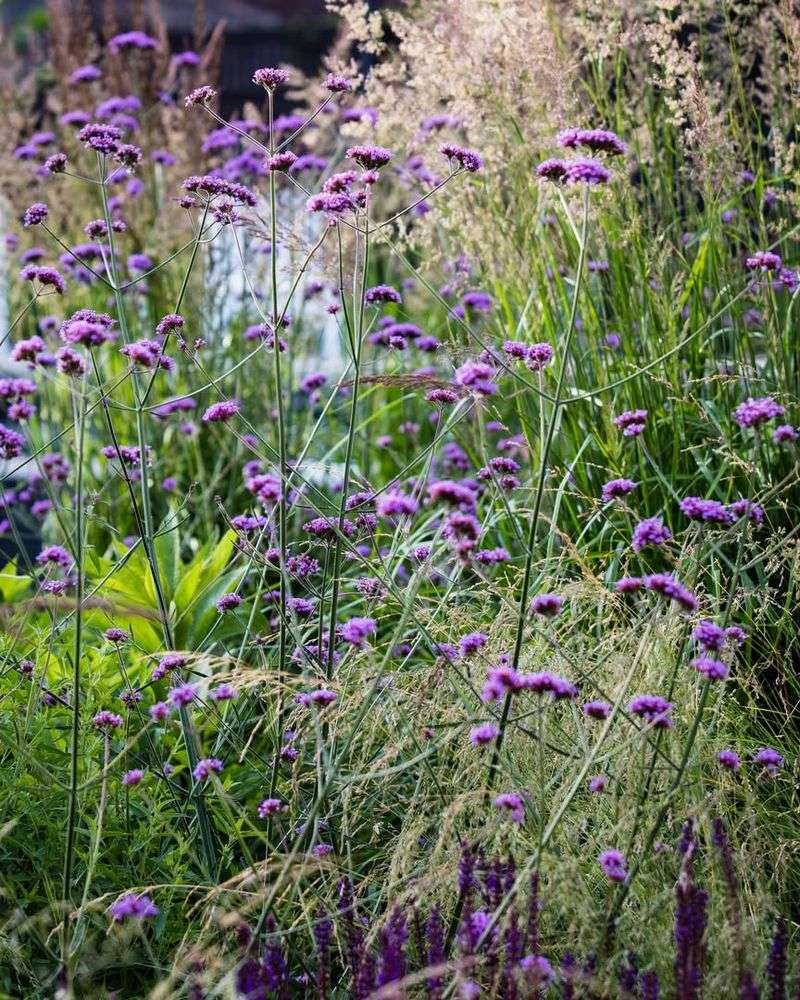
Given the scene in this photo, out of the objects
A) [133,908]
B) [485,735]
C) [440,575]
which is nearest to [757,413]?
[485,735]

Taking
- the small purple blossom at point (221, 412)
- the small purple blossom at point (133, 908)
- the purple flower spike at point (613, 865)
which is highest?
the small purple blossom at point (221, 412)

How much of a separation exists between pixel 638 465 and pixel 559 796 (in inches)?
58.3

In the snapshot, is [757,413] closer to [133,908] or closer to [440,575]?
[440,575]

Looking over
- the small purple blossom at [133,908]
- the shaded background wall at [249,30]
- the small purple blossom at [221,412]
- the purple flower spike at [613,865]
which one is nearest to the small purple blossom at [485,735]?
the purple flower spike at [613,865]

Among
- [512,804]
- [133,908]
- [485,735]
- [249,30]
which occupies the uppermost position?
[249,30]

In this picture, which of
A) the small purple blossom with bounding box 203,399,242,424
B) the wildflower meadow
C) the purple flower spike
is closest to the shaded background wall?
the wildflower meadow

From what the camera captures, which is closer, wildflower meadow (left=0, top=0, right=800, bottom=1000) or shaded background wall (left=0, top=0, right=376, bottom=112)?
wildflower meadow (left=0, top=0, right=800, bottom=1000)

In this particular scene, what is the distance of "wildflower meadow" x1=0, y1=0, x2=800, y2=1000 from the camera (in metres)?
2.05

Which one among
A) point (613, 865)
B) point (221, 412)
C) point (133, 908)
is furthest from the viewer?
point (221, 412)

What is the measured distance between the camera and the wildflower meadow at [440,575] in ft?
6.73

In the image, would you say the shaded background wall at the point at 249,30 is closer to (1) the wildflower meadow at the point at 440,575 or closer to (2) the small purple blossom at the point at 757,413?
(1) the wildflower meadow at the point at 440,575

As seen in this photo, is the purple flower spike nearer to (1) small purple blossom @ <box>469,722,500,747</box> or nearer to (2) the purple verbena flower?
(2) the purple verbena flower

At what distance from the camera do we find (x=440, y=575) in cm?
283

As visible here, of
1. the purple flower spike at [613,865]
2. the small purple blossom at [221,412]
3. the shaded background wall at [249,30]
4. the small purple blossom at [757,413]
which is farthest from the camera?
the shaded background wall at [249,30]
